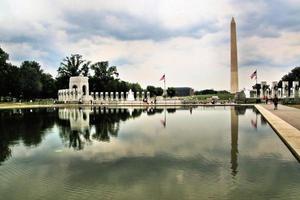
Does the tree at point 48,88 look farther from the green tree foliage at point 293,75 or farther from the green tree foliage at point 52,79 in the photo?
the green tree foliage at point 293,75

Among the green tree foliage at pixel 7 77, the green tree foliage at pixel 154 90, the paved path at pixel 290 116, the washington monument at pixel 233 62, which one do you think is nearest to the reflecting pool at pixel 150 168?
the paved path at pixel 290 116

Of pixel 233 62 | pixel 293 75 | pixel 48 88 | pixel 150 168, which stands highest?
pixel 233 62

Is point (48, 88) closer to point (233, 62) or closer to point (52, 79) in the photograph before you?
point (52, 79)

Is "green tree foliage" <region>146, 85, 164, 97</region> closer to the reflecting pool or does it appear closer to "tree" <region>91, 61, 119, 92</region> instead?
"tree" <region>91, 61, 119, 92</region>

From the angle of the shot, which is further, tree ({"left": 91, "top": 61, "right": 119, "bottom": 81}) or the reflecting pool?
tree ({"left": 91, "top": 61, "right": 119, "bottom": 81})

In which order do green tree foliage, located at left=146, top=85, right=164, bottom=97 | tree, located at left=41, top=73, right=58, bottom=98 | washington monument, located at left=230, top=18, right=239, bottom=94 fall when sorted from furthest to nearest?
green tree foliage, located at left=146, top=85, right=164, bottom=97
tree, located at left=41, top=73, right=58, bottom=98
washington monument, located at left=230, top=18, right=239, bottom=94

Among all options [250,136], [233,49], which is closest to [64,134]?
[250,136]

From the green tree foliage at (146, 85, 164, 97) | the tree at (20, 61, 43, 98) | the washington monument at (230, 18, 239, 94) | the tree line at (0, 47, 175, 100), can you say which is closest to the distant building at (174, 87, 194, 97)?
the green tree foliage at (146, 85, 164, 97)

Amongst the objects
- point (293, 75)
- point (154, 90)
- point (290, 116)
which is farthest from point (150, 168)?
point (154, 90)

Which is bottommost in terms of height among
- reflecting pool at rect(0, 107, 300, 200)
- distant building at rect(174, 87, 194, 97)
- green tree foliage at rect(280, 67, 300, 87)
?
reflecting pool at rect(0, 107, 300, 200)

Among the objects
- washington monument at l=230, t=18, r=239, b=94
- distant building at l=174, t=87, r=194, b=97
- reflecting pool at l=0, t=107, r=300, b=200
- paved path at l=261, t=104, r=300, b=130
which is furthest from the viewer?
distant building at l=174, t=87, r=194, b=97

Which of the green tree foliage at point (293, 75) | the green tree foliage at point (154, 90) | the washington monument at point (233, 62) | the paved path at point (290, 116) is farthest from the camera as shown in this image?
the green tree foliage at point (154, 90)

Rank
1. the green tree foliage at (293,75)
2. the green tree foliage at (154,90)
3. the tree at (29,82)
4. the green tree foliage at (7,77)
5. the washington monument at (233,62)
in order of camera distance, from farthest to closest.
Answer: the green tree foliage at (154,90) → the green tree foliage at (293,75) → the tree at (29,82) → the green tree foliage at (7,77) → the washington monument at (233,62)

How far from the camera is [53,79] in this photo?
86000 millimetres
